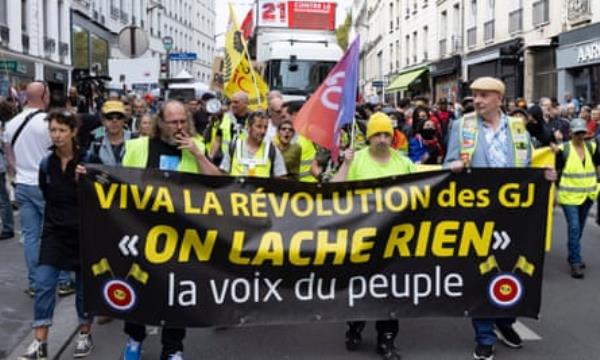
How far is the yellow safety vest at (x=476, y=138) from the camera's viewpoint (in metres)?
5.49

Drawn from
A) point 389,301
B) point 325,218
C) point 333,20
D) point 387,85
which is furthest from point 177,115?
point 387,85

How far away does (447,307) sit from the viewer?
5.21 m

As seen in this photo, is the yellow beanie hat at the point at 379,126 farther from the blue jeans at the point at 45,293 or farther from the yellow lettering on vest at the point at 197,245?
the blue jeans at the point at 45,293

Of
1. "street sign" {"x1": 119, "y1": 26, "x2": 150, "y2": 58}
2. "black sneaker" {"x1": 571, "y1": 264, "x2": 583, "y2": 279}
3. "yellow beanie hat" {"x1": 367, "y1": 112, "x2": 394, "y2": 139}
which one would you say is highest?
"street sign" {"x1": 119, "y1": 26, "x2": 150, "y2": 58}

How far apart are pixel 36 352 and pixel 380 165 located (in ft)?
8.46

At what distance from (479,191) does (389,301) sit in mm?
946

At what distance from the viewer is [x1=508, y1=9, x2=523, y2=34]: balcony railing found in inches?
1054

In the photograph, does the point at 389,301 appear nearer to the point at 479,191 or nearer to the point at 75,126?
the point at 479,191

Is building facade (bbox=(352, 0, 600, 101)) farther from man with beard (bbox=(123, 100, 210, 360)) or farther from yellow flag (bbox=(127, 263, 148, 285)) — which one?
yellow flag (bbox=(127, 263, 148, 285))

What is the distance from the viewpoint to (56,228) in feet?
16.7

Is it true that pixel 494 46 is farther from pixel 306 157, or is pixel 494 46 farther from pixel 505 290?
pixel 505 290

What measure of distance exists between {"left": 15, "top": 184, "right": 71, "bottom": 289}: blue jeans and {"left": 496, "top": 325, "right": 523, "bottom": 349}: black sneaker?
3.45 metres

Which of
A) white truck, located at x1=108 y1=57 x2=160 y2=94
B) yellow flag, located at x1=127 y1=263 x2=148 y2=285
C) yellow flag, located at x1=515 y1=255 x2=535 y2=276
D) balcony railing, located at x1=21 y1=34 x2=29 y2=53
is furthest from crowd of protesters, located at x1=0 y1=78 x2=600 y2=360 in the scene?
balcony railing, located at x1=21 y1=34 x2=29 y2=53

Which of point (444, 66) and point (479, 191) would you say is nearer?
point (479, 191)
